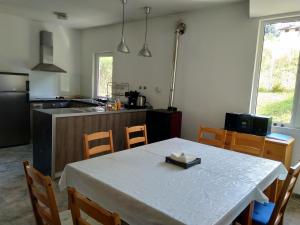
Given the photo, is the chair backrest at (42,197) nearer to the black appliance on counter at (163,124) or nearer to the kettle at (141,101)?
the black appliance on counter at (163,124)

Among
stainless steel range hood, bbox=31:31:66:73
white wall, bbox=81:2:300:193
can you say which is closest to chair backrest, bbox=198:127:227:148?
white wall, bbox=81:2:300:193

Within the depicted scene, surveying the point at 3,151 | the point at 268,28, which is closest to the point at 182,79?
the point at 268,28

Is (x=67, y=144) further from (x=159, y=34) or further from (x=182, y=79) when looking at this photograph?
(x=159, y=34)

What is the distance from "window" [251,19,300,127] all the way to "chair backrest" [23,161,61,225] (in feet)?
9.53

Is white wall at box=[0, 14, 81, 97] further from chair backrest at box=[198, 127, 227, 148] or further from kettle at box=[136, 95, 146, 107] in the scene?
chair backrest at box=[198, 127, 227, 148]

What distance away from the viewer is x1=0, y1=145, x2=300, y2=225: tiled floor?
2.22m

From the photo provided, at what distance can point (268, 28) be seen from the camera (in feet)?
10.3

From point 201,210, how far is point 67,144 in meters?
2.38

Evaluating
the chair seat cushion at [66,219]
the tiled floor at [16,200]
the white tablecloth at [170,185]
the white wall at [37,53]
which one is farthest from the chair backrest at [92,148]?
the white wall at [37,53]

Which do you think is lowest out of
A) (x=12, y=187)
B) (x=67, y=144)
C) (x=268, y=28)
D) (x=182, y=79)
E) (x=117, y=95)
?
(x=12, y=187)

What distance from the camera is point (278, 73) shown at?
311 centimetres

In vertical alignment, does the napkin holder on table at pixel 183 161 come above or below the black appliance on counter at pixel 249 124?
below

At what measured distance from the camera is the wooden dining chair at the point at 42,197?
1.18 m

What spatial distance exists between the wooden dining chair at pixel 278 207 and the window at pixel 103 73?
13.3 ft
